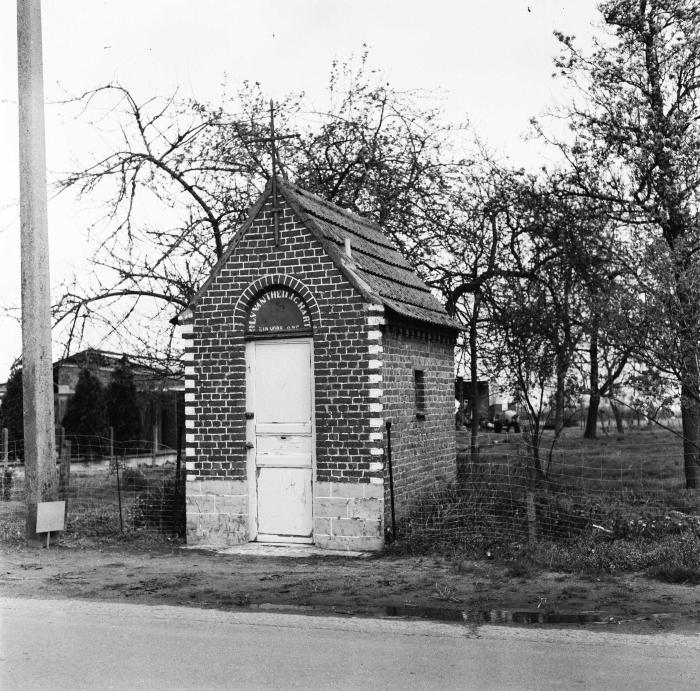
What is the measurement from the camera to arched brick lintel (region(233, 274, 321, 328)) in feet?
40.2

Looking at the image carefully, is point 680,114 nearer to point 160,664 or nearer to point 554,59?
point 554,59

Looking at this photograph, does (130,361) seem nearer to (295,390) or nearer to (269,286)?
(269,286)

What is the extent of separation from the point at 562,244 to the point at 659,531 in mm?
9040

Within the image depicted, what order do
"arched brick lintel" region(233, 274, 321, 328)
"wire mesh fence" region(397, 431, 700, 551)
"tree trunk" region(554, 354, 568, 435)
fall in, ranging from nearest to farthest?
"wire mesh fence" region(397, 431, 700, 551) < "arched brick lintel" region(233, 274, 321, 328) < "tree trunk" region(554, 354, 568, 435)

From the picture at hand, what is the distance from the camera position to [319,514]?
475 inches

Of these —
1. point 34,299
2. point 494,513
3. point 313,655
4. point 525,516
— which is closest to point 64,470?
point 34,299

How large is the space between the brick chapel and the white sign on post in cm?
184

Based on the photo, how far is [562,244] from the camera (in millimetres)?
19031

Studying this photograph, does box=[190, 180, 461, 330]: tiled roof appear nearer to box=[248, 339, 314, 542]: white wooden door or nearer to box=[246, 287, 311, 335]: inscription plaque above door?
box=[246, 287, 311, 335]: inscription plaque above door

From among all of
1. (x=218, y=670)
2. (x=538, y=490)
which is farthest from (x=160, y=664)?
(x=538, y=490)

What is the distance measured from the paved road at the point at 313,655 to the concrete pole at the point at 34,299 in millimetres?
4579

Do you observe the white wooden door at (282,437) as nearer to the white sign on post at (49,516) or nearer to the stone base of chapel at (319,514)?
the stone base of chapel at (319,514)

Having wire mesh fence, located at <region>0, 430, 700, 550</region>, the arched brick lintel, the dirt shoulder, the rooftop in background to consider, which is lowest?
the dirt shoulder

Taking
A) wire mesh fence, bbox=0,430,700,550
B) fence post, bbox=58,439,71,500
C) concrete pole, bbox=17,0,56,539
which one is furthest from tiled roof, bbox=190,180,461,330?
fence post, bbox=58,439,71,500
